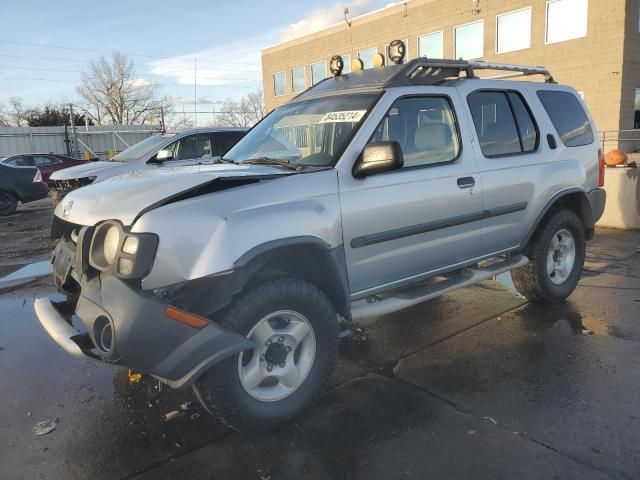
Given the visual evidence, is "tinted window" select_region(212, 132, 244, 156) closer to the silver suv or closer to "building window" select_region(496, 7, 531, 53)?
the silver suv

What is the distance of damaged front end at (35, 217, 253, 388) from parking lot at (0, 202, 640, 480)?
0.62m

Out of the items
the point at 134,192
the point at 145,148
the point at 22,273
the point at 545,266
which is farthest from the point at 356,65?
the point at 145,148

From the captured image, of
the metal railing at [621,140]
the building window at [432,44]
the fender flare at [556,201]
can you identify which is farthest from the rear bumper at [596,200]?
the building window at [432,44]

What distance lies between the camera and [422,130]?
3986mm

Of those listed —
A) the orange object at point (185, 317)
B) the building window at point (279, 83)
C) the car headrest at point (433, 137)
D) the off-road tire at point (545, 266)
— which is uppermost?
the building window at point (279, 83)

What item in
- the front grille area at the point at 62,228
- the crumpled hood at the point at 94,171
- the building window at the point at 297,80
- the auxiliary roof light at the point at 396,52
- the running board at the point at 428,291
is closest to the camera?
the front grille area at the point at 62,228

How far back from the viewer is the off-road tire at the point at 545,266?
495cm

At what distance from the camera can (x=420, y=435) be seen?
2992 millimetres

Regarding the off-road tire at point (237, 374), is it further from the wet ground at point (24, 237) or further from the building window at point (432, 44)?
the building window at point (432, 44)

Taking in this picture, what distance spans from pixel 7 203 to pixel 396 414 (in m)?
13.6

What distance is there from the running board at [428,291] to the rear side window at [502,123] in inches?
37.5

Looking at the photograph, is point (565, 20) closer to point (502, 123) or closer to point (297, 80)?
point (297, 80)

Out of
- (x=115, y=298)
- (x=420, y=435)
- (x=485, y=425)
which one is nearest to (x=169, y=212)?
(x=115, y=298)

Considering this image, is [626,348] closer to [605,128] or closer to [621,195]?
[621,195]
